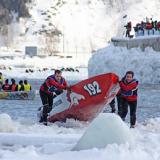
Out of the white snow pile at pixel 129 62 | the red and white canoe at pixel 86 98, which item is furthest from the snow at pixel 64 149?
the white snow pile at pixel 129 62

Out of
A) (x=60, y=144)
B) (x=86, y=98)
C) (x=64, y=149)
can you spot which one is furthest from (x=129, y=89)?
(x=64, y=149)

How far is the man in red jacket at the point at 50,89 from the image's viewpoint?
45.6 ft

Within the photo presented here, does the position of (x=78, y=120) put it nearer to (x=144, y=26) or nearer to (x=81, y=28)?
(x=144, y=26)

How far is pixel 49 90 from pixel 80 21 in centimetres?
14523

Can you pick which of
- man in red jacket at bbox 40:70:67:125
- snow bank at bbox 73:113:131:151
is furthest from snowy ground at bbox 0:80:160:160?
man in red jacket at bbox 40:70:67:125

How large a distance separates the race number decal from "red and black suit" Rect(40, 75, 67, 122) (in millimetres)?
534

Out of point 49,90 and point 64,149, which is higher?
point 49,90

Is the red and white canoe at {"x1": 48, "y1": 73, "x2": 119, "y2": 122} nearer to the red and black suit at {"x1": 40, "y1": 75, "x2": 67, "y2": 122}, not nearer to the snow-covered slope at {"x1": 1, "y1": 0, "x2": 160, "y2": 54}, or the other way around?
the red and black suit at {"x1": 40, "y1": 75, "x2": 67, "y2": 122}

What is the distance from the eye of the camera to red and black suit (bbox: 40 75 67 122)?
13.9m

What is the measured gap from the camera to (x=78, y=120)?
1422 centimetres

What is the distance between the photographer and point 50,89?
1431 cm

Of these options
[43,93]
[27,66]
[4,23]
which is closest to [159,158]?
[43,93]

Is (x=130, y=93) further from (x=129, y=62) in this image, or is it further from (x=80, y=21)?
(x=80, y=21)

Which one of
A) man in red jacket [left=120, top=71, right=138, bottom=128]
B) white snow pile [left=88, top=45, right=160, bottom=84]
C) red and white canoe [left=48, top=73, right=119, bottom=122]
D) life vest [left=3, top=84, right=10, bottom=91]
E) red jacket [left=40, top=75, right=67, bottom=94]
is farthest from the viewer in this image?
white snow pile [left=88, top=45, right=160, bottom=84]
